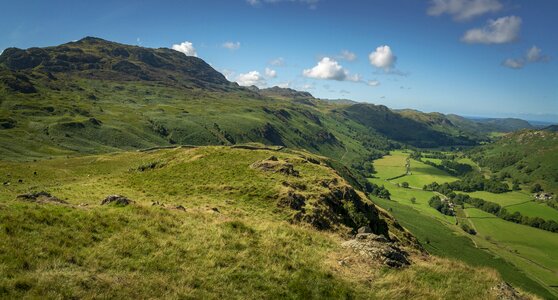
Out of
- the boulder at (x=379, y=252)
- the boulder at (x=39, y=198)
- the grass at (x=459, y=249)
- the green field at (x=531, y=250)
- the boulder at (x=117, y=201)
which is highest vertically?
the boulder at (x=117, y=201)

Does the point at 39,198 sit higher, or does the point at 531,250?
the point at 39,198

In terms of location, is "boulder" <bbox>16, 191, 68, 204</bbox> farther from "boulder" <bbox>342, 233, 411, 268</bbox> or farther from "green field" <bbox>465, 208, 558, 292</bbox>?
"green field" <bbox>465, 208, 558, 292</bbox>

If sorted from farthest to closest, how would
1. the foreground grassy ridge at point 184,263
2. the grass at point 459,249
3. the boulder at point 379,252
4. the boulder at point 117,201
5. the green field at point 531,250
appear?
the green field at point 531,250 < the grass at point 459,249 < the boulder at point 117,201 < the boulder at point 379,252 < the foreground grassy ridge at point 184,263

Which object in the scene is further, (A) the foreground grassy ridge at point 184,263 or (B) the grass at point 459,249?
(B) the grass at point 459,249

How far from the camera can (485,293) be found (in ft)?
63.6

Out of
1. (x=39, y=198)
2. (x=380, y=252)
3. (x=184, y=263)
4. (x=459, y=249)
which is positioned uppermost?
(x=184, y=263)

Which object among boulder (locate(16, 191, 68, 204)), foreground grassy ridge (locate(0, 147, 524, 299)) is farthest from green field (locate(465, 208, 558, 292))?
boulder (locate(16, 191, 68, 204))

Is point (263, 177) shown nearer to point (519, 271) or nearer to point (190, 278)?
point (190, 278)

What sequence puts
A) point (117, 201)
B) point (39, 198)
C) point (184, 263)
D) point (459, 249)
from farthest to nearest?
point (459, 249)
point (39, 198)
point (117, 201)
point (184, 263)

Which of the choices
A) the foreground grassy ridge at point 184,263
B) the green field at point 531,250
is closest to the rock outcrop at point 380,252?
the foreground grassy ridge at point 184,263

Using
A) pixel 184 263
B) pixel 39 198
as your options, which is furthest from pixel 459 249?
pixel 39 198

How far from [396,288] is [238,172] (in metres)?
35.1

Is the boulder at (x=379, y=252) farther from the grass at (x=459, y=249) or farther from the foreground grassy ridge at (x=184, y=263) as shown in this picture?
the grass at (x=459, y=249)

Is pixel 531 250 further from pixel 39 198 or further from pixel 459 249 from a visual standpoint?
Result: pixel 39 198
